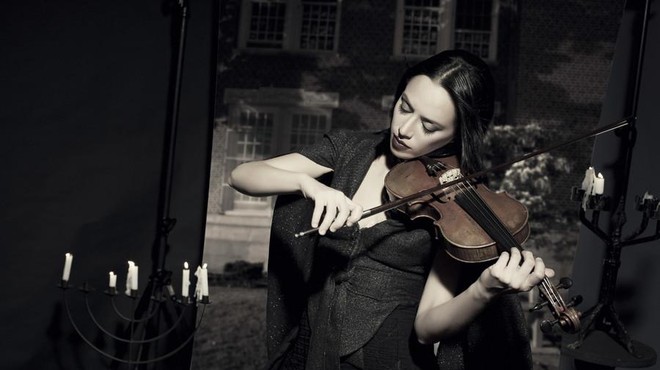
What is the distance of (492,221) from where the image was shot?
47.6 inches

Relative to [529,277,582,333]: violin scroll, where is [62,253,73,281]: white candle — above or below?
below

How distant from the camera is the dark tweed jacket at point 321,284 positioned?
141 cm

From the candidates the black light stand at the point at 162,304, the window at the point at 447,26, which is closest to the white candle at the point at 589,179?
the black light stand at the point at 162,304

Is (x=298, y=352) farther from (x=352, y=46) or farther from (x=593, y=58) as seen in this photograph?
(x=593, y=58)

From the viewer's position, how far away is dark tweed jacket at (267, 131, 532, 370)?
4.61 feet

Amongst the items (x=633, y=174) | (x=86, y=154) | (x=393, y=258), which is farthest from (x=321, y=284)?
(x=633, y=174)

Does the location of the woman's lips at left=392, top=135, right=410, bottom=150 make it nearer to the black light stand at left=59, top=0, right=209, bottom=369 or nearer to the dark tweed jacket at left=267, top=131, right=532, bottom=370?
the dark tweed jacket at left=267, top=131, right=532, bottom=370

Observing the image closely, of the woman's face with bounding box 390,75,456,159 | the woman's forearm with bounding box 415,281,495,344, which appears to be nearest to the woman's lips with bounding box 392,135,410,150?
the woman's face with bounding box 390,75,456,159

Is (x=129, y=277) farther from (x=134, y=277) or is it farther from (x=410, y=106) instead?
(x=410, y=106)

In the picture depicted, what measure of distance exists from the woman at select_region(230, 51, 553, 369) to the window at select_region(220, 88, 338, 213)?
7.89 feet

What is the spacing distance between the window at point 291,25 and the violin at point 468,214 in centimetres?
281

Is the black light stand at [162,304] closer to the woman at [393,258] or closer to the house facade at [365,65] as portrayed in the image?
the woman at [393,258]

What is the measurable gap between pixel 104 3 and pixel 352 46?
225cm

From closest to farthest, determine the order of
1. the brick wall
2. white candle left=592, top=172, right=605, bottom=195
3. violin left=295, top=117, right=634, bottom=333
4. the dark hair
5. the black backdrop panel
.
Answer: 1. violin left=295, top=117, right=634, bottom=333
2. the dark hair
3. the black backdrop panel
4. white candle left=592, top=172, right=605, bottom=195
5. the brick wall
